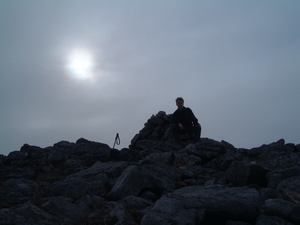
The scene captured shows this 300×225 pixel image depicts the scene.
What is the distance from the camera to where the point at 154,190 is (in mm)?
9547

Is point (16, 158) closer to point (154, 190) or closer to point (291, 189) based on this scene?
point (154, 190)

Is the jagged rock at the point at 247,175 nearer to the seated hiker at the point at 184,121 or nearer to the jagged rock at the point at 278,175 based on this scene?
the jagged rock at the point at 278,175

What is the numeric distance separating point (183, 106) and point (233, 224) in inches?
473

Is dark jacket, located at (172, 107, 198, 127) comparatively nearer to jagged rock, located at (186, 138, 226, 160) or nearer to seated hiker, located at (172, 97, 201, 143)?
seated hiker, located at (172, 97, 201, 143)

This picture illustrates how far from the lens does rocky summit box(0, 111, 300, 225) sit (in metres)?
6.92

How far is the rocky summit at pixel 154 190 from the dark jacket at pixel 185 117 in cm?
347

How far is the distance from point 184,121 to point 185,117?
0.66ft

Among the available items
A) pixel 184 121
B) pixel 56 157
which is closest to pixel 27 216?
pixel 56 157

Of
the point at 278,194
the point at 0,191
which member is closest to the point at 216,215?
the point at 278,194

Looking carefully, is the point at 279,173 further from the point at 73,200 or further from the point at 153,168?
the point at 73,200

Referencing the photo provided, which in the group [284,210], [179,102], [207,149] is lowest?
[284,210]

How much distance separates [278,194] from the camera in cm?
813

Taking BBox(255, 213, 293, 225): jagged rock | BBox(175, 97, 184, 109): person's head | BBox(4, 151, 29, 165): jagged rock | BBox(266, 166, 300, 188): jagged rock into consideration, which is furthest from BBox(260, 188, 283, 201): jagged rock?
BBox(175, 97, 184, 109): person's head

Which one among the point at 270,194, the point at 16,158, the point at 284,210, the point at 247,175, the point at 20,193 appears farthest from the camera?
the point at 16,158
